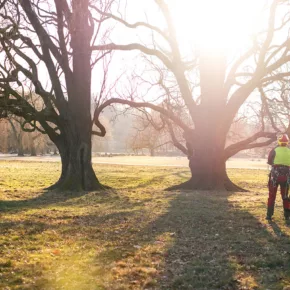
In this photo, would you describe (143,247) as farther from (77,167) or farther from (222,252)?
(77,167)

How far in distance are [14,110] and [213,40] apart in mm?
8800

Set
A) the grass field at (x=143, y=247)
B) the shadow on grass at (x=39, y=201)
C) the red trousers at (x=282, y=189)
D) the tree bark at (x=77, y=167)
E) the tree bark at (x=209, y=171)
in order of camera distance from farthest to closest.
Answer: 1. the tree bark at (x=209, y=171)
2. the tree bark at (x=77, y=167)
3. the shadow on grass at (x=39, y=201)
4. the red trousers at (x=282, y=189)
5. the grass field at (x=143, y=247)

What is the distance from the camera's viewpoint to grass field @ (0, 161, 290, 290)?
515cm

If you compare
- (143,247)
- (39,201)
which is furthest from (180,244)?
(39,201)

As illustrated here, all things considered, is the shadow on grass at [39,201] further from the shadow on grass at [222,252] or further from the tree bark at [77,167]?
the shadow on grass at [222,252]

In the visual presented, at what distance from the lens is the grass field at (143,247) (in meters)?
5.15

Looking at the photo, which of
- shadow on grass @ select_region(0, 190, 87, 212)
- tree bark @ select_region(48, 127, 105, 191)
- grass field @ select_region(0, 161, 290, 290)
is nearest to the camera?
grass field @ select_region(0, 161, 290, 290)

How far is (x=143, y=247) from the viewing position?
6844mm

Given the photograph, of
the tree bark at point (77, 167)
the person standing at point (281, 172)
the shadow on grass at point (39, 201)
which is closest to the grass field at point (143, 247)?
the shadow on grass at point (39, 201)

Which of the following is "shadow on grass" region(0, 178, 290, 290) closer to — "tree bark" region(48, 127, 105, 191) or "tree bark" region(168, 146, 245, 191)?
"tree bark" region(48, 127, 105, 191)

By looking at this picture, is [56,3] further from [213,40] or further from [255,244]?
[255,244]

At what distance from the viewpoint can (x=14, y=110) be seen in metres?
15.6

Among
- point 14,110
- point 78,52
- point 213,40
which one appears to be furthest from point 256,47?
point 14,110

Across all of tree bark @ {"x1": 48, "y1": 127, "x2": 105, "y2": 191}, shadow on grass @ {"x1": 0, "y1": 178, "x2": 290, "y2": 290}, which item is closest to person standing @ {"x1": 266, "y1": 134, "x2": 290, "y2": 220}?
shadow on grass @ {"x1": 0, "y1": 178, "x2": 290, "y2": 290}
